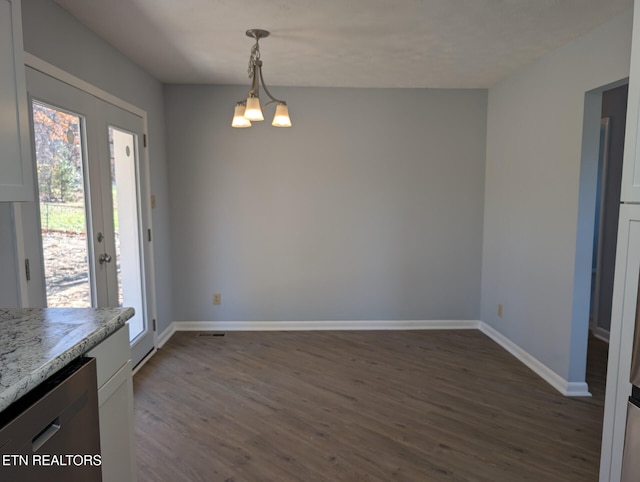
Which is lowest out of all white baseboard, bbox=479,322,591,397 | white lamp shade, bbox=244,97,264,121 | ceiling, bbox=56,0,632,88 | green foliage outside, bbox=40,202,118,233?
white baseboard, bbox=479,322,591,397

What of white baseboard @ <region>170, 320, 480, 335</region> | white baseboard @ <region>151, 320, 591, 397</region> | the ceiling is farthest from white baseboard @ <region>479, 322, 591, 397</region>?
the ceiling

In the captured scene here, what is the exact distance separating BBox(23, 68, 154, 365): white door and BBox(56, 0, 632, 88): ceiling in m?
0.54

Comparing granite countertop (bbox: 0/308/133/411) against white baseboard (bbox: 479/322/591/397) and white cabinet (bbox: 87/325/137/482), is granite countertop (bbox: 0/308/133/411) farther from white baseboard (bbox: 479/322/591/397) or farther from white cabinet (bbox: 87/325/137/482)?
white baseboard (bbox: 479/322/591/397)

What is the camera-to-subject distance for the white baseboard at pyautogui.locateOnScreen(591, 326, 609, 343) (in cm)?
389

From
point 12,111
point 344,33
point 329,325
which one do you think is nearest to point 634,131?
point 344,33

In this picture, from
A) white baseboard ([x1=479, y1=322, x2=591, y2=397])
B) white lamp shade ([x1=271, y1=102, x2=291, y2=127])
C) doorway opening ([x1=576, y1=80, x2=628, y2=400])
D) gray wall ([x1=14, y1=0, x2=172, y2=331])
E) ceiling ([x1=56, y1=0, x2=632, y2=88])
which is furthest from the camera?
doorway opening ([x1=576, y1=80, x2=628, y2=400])

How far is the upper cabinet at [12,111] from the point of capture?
4.68 feet

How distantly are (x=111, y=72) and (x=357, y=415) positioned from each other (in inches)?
113

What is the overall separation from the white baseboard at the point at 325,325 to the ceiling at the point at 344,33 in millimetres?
2393

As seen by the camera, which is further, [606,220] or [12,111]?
[606,220]

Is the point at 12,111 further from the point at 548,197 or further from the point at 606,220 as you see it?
Result: the point at 606,220

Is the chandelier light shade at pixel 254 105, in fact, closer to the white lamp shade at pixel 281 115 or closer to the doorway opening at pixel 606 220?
the white lamp shade at pixel 281 115

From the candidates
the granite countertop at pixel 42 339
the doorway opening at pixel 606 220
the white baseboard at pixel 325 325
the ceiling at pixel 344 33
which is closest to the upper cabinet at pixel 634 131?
the ceiling at pixel 344 33

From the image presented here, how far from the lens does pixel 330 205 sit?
13.3ft
